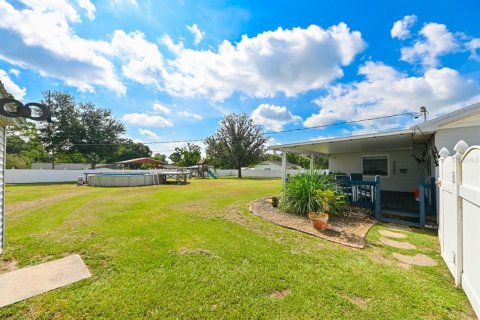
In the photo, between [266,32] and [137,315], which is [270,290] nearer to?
[137,315]

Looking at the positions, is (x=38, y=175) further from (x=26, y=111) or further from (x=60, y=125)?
(x=26, y=111)

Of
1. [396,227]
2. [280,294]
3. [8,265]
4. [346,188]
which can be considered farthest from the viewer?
[346,188]

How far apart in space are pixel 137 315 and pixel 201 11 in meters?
9.69

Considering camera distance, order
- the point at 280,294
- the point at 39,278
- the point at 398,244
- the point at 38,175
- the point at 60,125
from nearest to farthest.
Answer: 1. the point at 280,294
2. the point at 39,278
3. the point at 398,244
4. the point at 38,175
5. the point at 60,125

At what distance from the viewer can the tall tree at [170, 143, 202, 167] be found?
144ft

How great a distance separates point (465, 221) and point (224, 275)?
298 centimetres

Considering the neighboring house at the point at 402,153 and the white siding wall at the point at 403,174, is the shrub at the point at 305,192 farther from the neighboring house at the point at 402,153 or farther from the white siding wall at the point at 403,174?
the white siding wall at the point at 403,174

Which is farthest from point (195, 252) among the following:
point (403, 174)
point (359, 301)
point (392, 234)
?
point (403, 174)

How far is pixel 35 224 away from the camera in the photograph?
5273 millimetres

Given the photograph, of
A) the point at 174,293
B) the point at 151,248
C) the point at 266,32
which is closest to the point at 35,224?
the point at 151,248

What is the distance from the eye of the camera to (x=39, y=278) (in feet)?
9.20

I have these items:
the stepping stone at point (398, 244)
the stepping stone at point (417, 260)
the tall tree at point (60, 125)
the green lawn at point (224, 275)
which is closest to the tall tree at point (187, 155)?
the tall tree at point (60, 125)

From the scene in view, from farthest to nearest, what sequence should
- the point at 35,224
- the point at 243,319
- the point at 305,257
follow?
the point at 35,224
the point at 305,257
the point at 243,319

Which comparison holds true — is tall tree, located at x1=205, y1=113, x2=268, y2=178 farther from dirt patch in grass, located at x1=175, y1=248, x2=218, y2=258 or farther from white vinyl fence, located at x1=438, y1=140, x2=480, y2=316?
white vinyl fence, located at x1=438, y1=140, x2=480, y2=316
